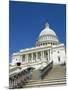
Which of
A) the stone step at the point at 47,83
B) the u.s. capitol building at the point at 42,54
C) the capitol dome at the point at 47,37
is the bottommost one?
the stone step at the point at 47,83

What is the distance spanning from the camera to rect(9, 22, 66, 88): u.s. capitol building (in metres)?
2.25

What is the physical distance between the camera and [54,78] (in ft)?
7.66

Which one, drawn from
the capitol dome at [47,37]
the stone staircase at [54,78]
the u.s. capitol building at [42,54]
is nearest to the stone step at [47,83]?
the stone staircase at [54,78]

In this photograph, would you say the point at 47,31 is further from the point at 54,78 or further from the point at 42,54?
the point at 54,78

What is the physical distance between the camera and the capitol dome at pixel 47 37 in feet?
7.57

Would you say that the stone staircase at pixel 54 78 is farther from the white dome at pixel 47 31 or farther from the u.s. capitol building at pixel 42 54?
the white dome at pixel 47 31

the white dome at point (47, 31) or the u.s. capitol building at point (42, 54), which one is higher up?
the white dome at point (47, 31)

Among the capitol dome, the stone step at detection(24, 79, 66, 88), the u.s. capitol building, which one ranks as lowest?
the stone step at detection(24, 79, 66, 88)

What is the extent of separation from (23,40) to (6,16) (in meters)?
0.28

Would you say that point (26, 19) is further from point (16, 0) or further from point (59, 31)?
point (59, 31)

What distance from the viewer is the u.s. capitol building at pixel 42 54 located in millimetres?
2252

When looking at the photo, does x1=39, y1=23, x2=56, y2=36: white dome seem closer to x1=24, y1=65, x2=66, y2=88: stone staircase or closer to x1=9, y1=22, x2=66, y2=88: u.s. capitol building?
x1=9, y1=22, x2=66, y2=88: u.s. capitol building

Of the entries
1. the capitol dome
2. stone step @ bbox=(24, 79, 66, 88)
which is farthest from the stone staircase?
the capitol dome

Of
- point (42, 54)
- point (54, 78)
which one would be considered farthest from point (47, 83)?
point (42, 54)
